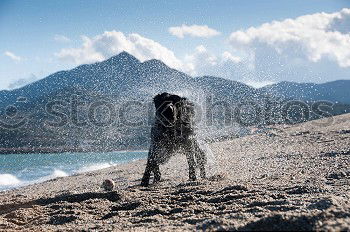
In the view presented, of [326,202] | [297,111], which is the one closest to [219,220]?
[326,202]

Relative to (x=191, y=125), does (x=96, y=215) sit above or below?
below

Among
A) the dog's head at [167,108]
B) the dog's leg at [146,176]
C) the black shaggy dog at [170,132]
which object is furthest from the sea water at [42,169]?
the dog's head at [167,108]

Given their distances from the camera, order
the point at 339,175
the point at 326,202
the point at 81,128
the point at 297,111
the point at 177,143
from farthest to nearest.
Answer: the point at 81,128 < the point at 297,111 < the point at 177,143 < the point at 339,175 < the point at 326,202

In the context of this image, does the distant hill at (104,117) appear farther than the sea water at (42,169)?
Yes

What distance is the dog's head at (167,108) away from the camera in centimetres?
849

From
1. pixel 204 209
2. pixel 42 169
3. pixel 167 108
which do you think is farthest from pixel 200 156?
pixel 42 169

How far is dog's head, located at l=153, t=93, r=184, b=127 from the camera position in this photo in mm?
8492

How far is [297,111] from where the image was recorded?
53.5m

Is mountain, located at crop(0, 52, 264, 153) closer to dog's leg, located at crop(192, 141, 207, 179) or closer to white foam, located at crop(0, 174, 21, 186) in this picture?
white foam, located at crop(0, 174, 21, 186)

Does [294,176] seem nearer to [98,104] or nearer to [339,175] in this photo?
[339,175]

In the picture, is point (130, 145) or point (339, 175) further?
point (130, 145)

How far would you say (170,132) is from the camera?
28.5 ft

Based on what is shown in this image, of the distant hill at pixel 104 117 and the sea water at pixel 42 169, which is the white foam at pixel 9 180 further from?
the distant hill at pixel 104 117

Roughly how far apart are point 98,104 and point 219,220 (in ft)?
221
